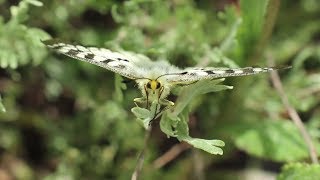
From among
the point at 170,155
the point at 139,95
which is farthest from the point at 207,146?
the point at 139,95

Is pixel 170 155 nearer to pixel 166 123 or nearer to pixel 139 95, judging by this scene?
pixel 139 95

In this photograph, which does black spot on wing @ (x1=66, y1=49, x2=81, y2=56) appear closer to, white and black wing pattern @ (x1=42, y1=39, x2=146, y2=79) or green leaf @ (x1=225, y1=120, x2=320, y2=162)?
white and black wing pattern @ (x1=42, y1=39, x2=146, y2=79)

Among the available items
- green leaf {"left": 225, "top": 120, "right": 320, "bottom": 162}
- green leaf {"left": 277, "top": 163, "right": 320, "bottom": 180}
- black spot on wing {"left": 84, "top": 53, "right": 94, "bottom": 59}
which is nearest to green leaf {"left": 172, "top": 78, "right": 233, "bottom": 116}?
black spot on wing {"left": 84, "top": 53, "right": 94, "bottom": 59}

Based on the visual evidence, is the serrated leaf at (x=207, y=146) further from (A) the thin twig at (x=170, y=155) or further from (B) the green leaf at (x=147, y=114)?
(A) the thin twig at (x=170, y=155)

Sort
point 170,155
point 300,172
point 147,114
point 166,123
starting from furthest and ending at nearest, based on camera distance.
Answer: point 170,155 → point 300,172 → point 166,123 → point 147,114

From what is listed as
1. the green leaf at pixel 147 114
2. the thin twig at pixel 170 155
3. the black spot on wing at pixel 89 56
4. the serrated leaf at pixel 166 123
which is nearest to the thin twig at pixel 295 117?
the thin twig at pixel 170 155

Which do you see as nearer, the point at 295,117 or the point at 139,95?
the point at 295,117

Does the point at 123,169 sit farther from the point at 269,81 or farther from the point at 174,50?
the point at 269,81
